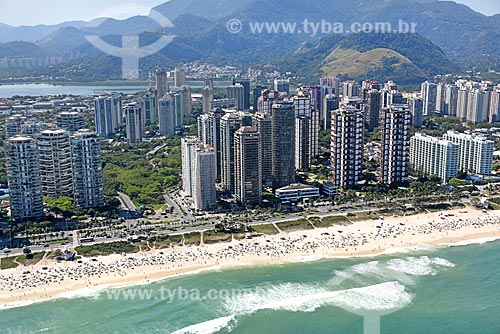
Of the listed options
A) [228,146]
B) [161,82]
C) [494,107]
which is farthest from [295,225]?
[161,82]

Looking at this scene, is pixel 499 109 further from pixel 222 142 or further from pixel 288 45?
pixel 288 45

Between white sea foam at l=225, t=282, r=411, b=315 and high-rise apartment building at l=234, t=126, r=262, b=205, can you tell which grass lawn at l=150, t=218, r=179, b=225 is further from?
white sea foam at l=225, t=282, r=411, b=315

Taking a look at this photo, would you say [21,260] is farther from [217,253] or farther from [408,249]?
[408,249]

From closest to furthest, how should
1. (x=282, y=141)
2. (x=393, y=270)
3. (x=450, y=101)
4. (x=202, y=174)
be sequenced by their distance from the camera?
1. (x=393, y=270)
2. (x=202, y=174)
3. (x=282, y=141)
4. (x=450, y=101)

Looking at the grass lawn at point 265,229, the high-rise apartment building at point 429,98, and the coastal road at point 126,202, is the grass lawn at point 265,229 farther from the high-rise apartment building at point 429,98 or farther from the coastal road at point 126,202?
the high-rise apartment building at point 429,98

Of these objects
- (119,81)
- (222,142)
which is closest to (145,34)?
(119,81)

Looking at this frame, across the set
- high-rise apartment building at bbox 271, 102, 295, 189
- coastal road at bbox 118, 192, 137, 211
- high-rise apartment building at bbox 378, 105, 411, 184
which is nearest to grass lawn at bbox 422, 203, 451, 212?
high-rise apartment building at bbox 378, 105, 411, 184

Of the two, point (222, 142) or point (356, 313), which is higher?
point (222, 142)
